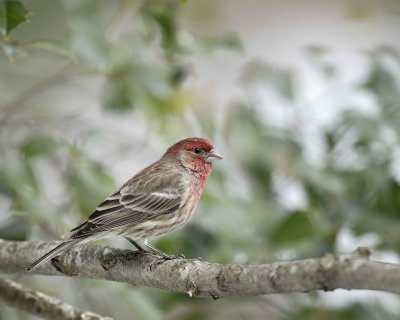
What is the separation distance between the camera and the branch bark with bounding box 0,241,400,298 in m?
1.95

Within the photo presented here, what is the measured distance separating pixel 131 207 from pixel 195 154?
22.3 inches

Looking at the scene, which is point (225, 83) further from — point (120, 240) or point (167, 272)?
point (167, 272)

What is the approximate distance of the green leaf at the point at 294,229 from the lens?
405 cm

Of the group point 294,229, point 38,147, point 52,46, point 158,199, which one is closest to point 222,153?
point 294,229

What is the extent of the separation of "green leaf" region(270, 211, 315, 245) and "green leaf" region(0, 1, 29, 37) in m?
1.86

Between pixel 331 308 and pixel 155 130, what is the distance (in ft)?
4.85

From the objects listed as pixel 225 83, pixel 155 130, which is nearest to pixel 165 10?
pixel 155 130

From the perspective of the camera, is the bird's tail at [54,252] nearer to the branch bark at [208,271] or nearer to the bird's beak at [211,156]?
the branch bark at [208,271]

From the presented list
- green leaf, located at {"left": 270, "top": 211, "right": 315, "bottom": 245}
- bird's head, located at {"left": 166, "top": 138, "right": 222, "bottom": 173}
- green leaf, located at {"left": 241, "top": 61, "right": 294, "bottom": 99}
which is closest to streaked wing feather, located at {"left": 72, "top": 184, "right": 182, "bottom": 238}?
bird's head, located at {"left": 166, "top": 138, "right": 222, "bottom": 173}

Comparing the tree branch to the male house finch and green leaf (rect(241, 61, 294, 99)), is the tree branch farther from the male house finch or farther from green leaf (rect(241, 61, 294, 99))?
green leaf (rect(241, 61, 294, 99))

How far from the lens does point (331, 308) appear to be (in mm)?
4602

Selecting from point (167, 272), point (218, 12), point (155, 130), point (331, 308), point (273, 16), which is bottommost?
point (167, 272)

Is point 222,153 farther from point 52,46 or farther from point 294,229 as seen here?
point 52,46

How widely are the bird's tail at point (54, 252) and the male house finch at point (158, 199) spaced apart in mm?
82
